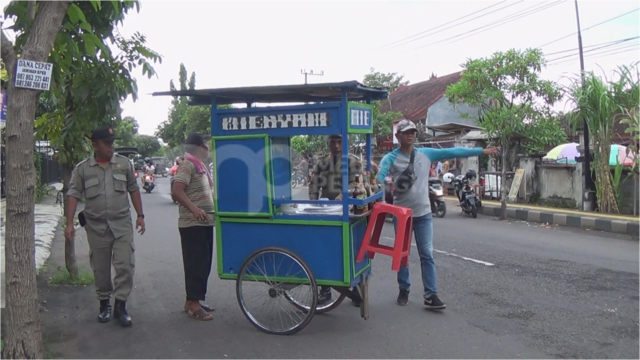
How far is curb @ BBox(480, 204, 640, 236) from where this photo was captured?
11.2 metres

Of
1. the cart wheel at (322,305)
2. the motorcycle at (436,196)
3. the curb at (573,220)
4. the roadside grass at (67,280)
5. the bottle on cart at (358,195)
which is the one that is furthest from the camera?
the motorcycle at (436,196)

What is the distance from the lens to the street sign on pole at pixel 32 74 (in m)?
3.60

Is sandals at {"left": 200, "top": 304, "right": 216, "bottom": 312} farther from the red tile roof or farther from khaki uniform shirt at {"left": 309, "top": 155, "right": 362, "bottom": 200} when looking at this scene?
the red tile roof

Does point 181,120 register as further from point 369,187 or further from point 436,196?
point 369,187

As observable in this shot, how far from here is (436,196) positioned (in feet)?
45.0

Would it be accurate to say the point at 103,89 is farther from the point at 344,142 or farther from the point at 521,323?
the point at 521,323

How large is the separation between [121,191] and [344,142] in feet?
7.01

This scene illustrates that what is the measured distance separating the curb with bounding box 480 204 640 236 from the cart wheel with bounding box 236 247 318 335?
8.30m

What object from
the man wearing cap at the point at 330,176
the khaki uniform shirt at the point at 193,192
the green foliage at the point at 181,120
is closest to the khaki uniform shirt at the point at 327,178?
the man wearing cap at the point at 330,176

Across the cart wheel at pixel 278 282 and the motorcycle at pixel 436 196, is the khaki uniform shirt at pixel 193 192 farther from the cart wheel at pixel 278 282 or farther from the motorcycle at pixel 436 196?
the motorcycle at pixel 436 196

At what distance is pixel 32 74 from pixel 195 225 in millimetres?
2101

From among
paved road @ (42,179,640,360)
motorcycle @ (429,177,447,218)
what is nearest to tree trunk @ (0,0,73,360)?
paved road @ (42,179,640,360)

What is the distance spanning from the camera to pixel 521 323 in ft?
16.9

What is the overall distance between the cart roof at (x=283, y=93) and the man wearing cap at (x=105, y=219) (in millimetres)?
833
